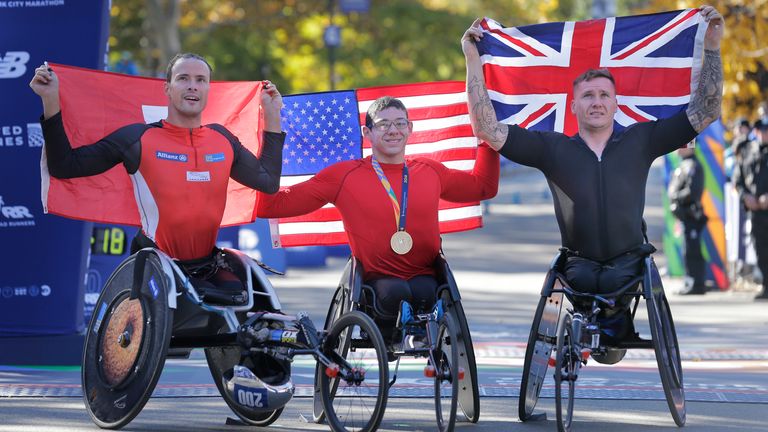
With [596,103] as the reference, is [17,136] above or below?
below

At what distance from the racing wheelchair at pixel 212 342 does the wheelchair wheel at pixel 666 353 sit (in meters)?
1.39

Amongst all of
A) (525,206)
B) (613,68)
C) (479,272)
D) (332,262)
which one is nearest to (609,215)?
(613,68)

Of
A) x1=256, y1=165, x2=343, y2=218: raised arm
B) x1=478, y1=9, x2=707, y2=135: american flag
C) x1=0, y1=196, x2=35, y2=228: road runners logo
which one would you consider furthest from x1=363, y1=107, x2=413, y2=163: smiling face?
x1=0, y1=196, x2=35, y2=228: road runners logo

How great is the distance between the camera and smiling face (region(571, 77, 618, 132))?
27.8 feet

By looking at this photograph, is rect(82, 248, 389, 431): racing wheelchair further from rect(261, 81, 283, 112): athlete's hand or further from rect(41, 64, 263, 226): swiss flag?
rect(261, 81, 283, 112): athlete's hand

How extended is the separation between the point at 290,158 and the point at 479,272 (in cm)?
1274

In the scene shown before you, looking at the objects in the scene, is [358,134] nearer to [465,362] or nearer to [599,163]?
[599,163]

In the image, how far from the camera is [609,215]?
839 centimetres

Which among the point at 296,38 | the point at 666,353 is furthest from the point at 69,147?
the point at 296,38

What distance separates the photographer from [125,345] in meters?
7.85

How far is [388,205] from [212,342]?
3.75 ft

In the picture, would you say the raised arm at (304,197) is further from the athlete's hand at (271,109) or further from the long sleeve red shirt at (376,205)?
the athlete's hand at (271,109)

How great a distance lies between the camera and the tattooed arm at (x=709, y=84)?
8609 mm

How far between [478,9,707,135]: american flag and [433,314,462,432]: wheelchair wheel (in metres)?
1.98
